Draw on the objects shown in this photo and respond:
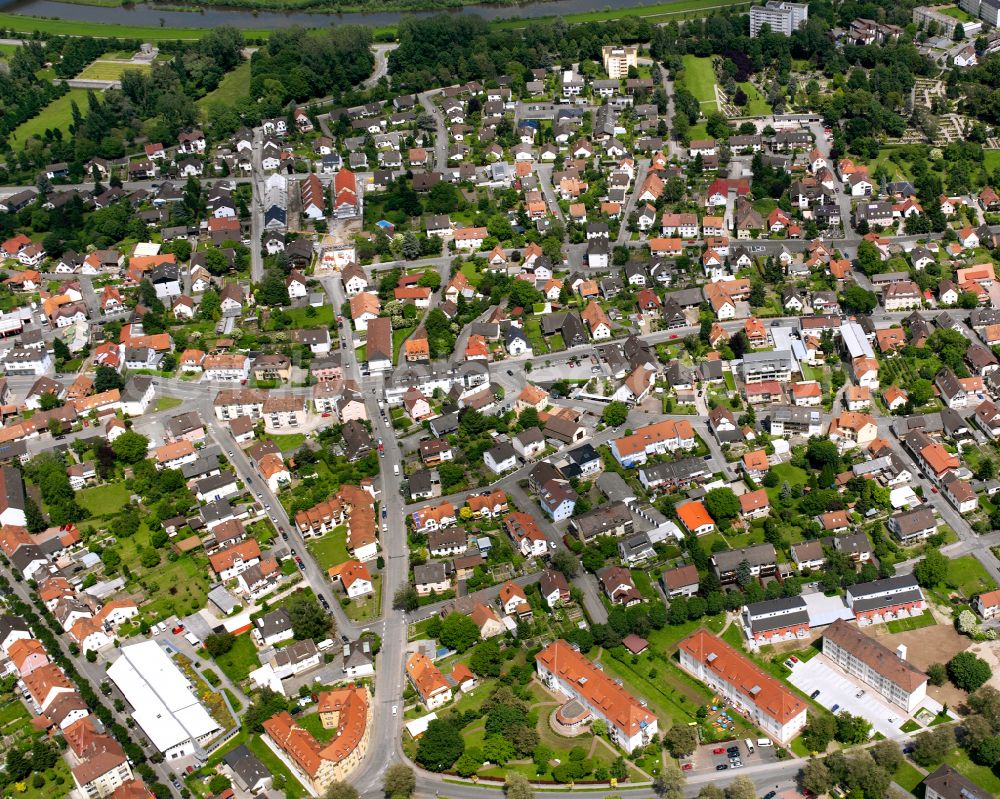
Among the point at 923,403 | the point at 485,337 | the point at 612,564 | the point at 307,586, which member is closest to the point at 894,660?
the point at 612,564

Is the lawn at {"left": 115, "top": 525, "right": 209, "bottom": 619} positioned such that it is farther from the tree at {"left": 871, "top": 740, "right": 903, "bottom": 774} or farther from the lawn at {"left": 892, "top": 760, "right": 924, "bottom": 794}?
the lawn at {"left": 892, "top": 760, "right": 924, "bottom": 794}

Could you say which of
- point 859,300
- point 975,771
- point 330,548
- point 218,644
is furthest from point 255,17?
point 975,771

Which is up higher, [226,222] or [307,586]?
[226,222]

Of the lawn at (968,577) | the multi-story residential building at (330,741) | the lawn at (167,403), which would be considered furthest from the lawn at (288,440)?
the lawn at (968,577)

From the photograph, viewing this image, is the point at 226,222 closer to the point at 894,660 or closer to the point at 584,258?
the point at 584,258

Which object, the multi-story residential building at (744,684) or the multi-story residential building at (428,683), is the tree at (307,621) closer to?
the multi-story residential building at (428,683)

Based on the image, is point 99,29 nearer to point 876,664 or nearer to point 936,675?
point 876,664
